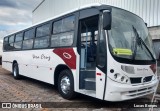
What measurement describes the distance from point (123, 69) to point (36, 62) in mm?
5094

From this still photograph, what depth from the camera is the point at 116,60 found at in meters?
5.93

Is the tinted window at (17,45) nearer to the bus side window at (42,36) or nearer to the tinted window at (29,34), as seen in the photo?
the tinted window at (29,34)

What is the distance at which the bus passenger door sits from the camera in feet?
19.6

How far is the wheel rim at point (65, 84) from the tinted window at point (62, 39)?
118 centimetres

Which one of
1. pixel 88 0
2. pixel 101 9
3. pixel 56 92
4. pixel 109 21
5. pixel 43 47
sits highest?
pixel 88 0

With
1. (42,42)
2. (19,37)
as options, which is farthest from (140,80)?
(19,37)

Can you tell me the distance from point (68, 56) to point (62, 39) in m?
0.89

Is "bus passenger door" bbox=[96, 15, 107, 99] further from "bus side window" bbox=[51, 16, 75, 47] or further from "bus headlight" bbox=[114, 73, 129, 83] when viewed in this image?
"bus side window" bbox=[51, 16, 75, 47]

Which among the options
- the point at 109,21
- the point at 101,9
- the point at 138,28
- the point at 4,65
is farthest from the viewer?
the point at 4,65

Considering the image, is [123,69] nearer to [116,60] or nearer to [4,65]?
[116,60]

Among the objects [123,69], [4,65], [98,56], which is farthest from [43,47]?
[4,65]

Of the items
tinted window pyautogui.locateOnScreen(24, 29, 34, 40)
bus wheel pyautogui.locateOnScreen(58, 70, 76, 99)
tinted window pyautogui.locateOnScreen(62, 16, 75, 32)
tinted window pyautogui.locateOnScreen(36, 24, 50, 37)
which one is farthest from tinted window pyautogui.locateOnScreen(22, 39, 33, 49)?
bus wheel pyautogui.locateOnScreen(58, 70, 76, 99)

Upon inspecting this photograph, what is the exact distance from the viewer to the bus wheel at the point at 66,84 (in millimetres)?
7297

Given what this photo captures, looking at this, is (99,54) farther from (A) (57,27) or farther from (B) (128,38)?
(A) (57,27)
